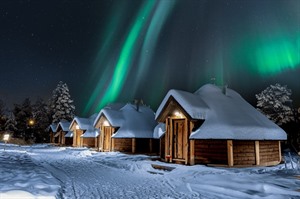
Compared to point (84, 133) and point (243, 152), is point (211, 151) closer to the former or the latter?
point (243, 152)

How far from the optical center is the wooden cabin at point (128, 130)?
27.6m

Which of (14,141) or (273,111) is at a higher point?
(273,111)

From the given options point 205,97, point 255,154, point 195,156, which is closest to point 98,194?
point 195,156

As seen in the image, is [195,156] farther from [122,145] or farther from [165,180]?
[122,145]

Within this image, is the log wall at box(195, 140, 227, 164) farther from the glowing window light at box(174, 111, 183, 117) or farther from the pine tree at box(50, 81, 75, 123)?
the pine tree at box(50, 81, 75, 123)

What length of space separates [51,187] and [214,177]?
7.02 meters

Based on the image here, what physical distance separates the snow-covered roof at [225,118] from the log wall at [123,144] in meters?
9.89

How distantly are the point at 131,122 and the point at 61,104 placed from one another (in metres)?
37.0

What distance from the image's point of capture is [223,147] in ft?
51.8

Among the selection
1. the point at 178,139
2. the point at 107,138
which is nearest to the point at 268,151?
the point at 178,139

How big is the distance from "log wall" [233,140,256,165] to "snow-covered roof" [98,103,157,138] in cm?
1343

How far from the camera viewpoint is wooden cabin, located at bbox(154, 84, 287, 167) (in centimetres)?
1574

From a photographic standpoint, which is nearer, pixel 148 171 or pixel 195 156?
pixel 148 171

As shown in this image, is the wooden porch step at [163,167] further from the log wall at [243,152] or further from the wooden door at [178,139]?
the log wall at [243,152]
